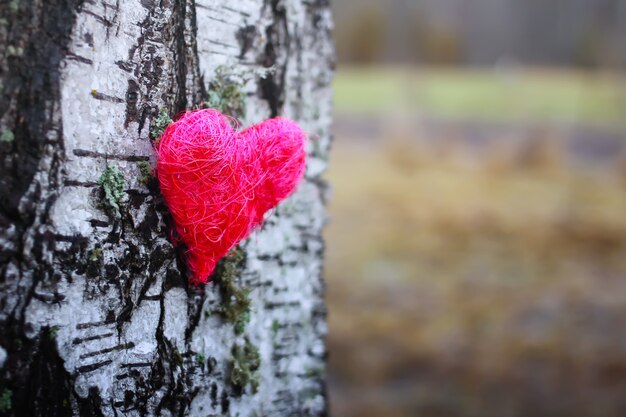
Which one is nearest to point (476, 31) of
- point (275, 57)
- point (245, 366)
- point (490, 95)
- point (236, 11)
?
point (490, 95)

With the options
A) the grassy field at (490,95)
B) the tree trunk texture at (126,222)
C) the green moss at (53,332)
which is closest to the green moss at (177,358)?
the tree trunk texture at (126,222)

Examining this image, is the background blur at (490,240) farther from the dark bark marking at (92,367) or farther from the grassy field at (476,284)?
the dark bark marking at (92,367)

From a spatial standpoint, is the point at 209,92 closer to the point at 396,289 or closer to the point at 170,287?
the point at 170,287

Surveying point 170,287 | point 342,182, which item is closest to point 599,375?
point 170,287

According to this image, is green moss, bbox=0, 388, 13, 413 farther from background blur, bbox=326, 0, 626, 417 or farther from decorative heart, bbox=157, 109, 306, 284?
background blur, bbox=326, 0, 626, 417

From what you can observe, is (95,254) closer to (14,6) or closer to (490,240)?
(14,6)

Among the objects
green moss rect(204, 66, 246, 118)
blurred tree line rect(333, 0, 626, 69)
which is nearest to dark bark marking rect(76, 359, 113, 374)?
green moss rect(204, 66, 246, 118)
